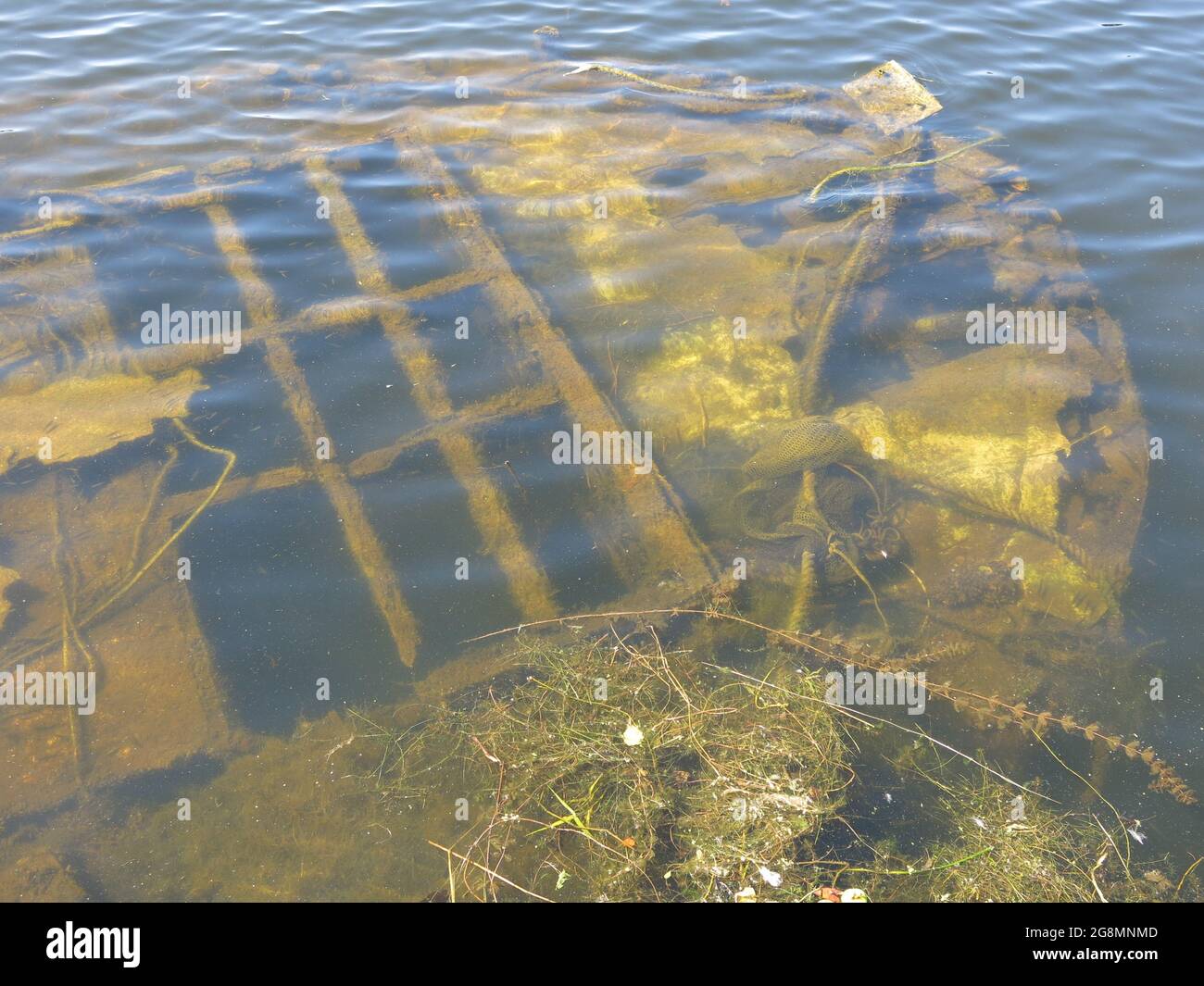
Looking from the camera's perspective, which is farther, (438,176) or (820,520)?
(438,176)

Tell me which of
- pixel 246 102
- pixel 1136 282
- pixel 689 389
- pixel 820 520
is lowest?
pixel 820 520

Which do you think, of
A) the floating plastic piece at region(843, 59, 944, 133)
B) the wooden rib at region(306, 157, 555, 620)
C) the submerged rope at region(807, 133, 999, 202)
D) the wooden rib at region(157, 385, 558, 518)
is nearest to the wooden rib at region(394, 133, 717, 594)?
the wooden rib at region(157, 385, 558, 518)

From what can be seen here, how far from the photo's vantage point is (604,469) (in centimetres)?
565

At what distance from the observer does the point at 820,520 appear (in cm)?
545

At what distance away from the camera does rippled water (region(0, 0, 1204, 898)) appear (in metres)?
4.46

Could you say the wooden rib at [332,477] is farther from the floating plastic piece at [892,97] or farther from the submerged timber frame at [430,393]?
the floating plastic piece at [892,97]

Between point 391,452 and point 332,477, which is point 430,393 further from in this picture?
point 332,477

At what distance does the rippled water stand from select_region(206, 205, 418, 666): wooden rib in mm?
24

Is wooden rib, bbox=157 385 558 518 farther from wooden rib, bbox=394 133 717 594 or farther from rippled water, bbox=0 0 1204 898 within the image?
wooden rib, bbox=394 133 717 594

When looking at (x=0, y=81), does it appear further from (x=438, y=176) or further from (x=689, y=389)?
(x=689, y=389)

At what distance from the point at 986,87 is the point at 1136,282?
4557 millimetres

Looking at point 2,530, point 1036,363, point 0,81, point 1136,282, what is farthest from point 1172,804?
point 0,81

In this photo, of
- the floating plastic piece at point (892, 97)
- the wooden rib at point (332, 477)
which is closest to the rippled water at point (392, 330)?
the wooden rib at point (332, 477)
